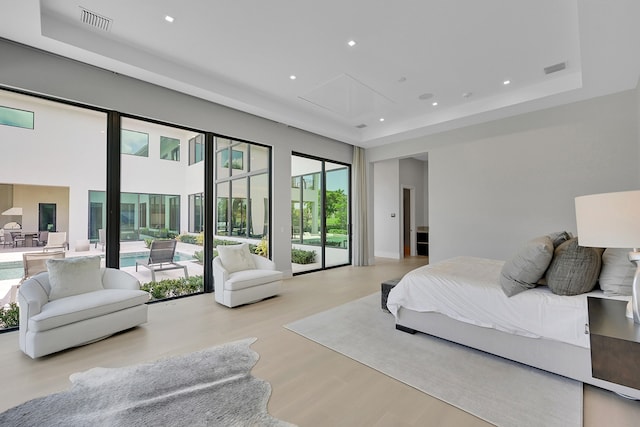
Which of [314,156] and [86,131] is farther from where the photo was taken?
[314,156]

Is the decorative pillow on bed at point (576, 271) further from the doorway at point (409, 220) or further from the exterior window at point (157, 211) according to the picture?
the doorway at point (409, 220)

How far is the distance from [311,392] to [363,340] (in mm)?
999

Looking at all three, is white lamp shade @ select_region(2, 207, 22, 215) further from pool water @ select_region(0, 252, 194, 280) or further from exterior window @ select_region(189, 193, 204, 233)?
exterior window @ select_region(189, 193, 204, 233)

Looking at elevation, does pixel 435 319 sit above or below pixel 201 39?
below

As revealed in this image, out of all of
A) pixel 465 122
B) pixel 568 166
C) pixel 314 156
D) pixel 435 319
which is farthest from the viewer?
pixel 314 156

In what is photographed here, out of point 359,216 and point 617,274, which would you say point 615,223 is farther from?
point 359,216

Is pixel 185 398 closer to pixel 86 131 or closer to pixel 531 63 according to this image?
pixel 86 131

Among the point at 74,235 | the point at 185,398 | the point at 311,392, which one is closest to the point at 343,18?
the point at 311,392

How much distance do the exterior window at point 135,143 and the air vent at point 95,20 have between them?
4.31ft

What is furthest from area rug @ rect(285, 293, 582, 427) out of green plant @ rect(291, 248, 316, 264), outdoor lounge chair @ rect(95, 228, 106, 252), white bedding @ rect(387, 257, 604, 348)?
green plant @ rect(291, 248, 316, 264)

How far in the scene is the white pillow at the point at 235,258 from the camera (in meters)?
4.41

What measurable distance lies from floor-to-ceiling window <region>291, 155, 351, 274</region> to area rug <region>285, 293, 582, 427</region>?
10.5 feet

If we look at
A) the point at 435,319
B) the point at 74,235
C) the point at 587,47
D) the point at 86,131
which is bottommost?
the point at 435,319

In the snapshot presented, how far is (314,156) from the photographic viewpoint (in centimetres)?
666
